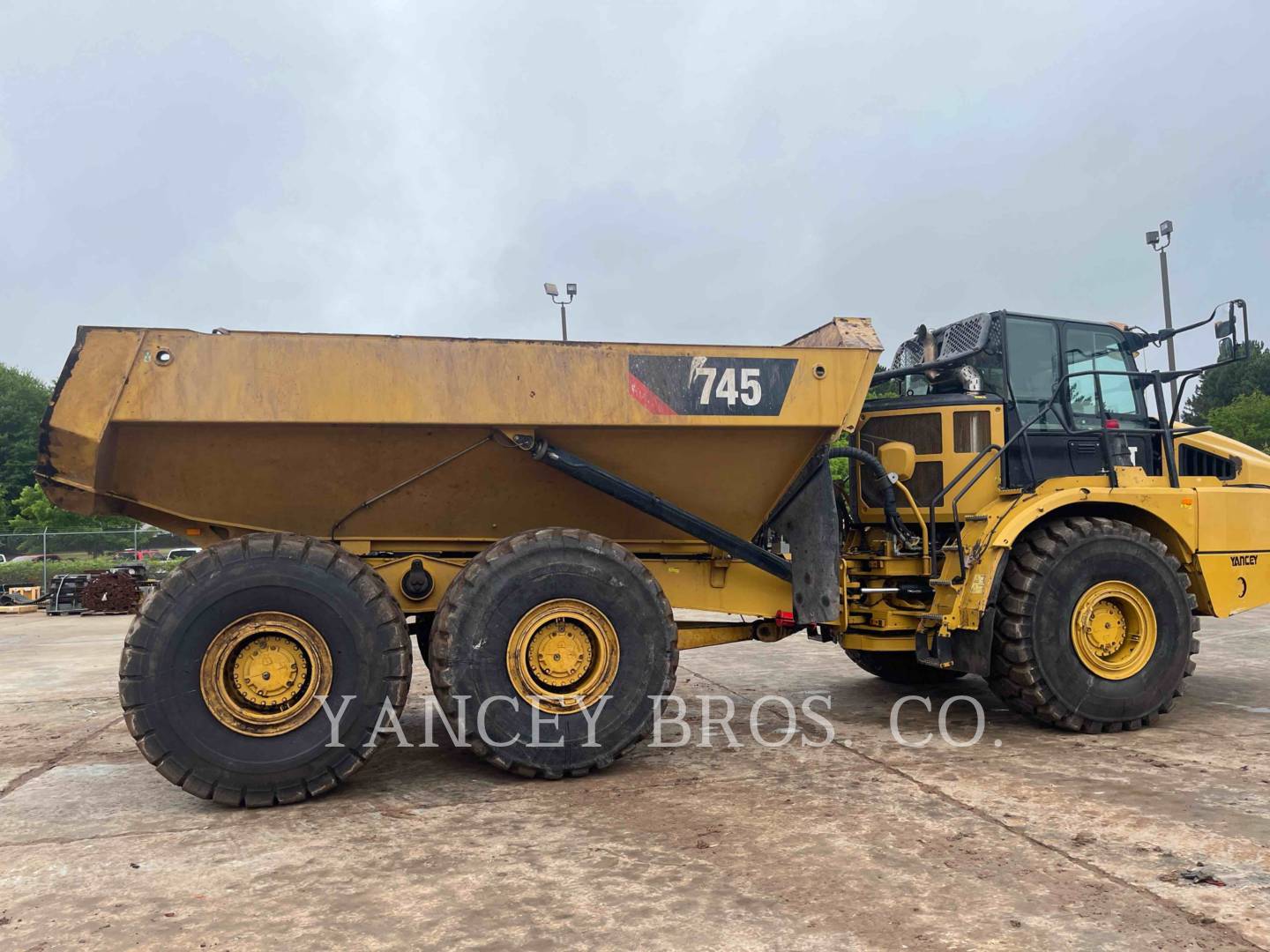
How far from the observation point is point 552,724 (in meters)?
4.72

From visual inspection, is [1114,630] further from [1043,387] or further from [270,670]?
[270,670]

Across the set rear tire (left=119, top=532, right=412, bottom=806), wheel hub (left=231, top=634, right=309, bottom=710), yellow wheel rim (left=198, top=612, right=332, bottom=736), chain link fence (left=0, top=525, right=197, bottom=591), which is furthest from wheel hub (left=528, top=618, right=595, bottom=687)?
chain link fence (left=0, top=525, right=197, bottom=591)

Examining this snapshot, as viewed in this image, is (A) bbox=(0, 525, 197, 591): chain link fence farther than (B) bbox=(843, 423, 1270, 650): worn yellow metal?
Yes

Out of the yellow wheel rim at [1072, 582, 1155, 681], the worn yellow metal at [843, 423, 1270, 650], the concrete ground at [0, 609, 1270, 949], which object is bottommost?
the concrete ground at [0, 609, 1270, 949]

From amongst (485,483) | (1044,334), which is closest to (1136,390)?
(1044,334)

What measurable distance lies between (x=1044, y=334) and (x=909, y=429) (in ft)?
3.67

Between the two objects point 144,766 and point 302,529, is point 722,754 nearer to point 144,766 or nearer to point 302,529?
point 302,529

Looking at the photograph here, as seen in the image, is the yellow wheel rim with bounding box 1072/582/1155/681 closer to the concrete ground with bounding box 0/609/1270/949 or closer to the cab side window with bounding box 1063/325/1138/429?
the concrete ground with bounding box 0/609/1270/949

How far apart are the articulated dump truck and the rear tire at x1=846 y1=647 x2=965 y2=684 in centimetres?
134

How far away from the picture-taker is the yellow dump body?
4406 millimetres

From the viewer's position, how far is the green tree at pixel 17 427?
39.2m

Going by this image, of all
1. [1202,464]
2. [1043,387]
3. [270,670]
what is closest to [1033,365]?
[1043,387]

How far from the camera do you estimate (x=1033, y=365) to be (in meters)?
6.25

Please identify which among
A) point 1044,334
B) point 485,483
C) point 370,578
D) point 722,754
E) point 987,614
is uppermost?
point 1044,334
